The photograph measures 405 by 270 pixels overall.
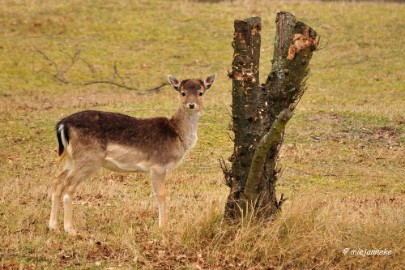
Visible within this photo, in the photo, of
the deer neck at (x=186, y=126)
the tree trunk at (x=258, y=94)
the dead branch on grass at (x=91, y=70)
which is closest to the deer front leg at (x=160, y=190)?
the deer neck at (x=186, y=126)

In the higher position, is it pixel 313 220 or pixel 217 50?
pixel 313 220

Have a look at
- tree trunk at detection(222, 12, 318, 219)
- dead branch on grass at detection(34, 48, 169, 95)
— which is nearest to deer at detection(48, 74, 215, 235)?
tree trunk at detection(222, 12, 318, 219)

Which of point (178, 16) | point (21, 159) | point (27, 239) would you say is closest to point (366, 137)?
point (21, 159)

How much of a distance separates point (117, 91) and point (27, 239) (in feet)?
70.7

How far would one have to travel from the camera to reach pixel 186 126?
1417 centimetres

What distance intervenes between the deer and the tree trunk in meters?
1.74

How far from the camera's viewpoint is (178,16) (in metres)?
42.7

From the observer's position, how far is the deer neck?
46.0 ft

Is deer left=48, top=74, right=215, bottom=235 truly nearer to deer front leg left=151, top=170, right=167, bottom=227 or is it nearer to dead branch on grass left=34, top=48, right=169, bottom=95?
deer front leg left=151, top=170, right=167, bottom=227

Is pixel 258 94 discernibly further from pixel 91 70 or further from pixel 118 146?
pixel 91 70

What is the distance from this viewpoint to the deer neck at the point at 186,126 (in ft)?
46.0

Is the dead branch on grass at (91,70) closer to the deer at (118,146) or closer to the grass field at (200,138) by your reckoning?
the grass field at (200,138)

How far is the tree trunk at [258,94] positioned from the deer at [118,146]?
174 centimetres

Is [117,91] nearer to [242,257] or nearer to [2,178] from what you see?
[2,178]
